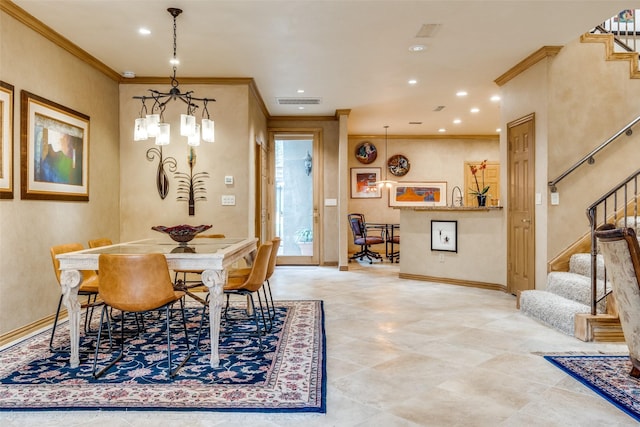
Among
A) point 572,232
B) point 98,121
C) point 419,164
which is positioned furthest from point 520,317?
point 419,164

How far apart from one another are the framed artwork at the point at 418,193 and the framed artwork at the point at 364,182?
42 centimetres

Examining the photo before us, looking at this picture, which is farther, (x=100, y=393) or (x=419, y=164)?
(x=419, y=164)

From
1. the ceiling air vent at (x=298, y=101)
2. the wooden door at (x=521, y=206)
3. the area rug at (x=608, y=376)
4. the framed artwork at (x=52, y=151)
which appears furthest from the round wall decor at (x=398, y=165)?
the area rug at (x=608, y=376)

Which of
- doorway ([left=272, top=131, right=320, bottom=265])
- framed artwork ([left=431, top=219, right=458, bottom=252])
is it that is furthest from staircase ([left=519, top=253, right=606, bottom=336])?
doorway ([left=272, top=131, right=320, bottom=265])

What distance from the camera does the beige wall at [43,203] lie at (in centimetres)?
353

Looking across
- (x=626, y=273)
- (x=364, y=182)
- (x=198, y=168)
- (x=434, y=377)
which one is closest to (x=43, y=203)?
(x=198, y=168)

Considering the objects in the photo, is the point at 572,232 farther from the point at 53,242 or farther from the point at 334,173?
the point at 53,242

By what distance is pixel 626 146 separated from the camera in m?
4.65

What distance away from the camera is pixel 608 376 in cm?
262

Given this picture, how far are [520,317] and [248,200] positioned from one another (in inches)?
136

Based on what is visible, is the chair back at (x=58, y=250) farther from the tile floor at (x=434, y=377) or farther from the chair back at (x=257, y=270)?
the chair back at (x=257, y=270)

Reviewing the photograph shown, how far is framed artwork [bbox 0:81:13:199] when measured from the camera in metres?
3.41

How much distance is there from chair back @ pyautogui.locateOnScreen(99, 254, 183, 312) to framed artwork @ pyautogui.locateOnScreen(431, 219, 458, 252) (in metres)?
4.51

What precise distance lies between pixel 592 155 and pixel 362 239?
4.87 meters
